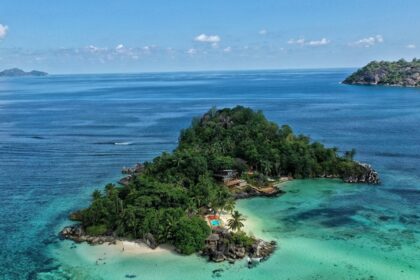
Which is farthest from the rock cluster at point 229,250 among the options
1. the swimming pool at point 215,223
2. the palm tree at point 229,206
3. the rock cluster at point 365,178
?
the rock cluster at point 365,178

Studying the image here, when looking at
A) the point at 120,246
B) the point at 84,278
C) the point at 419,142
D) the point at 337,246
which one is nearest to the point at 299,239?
the point at 337,246

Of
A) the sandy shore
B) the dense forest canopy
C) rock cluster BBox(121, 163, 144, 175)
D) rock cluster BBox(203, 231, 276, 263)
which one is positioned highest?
the dense forest canopy

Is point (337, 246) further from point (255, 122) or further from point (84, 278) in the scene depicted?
point (255, 122)

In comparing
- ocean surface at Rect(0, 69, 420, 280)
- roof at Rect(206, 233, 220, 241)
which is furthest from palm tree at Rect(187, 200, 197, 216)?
ocean surface at Rect(0, 69, 420, 280)

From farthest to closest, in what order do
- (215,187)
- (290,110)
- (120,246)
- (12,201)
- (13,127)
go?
1. (290,110)
2. (13,127)
3. (12,201)
4. (215,187)
5. (120,246)

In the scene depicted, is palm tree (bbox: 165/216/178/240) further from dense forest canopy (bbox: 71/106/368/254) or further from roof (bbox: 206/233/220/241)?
roof (bbox: 206/233/220/241)

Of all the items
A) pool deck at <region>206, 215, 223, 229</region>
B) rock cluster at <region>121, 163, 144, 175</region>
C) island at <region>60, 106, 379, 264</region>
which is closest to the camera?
island at <region>60, 106, 379, 264</region>
